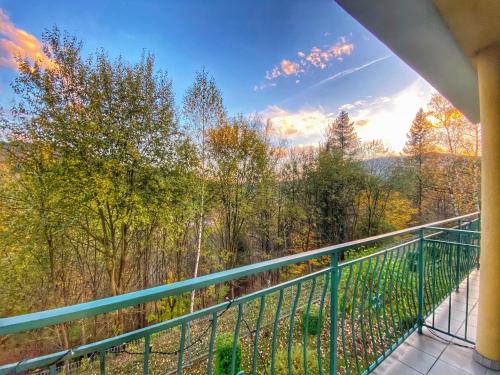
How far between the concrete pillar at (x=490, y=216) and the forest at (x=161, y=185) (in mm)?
5113

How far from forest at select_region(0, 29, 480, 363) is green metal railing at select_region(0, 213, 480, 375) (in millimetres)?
3851

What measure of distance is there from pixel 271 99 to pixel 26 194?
32.0 ft

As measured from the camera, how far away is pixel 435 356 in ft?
5.90

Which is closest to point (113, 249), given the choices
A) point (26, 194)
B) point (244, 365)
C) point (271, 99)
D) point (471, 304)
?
point (26, 194)

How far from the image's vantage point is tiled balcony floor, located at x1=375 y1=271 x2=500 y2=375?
165cm

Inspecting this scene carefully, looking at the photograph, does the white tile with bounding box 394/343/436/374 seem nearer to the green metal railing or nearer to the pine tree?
the green metal railing

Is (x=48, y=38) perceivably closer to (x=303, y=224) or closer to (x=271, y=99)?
(x=271, y=99)

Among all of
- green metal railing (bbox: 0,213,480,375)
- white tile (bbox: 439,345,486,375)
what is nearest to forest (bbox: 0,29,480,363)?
green metal railing (bbox: 0,213,480,375)

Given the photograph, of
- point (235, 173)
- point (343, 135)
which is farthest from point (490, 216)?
point (343, 135)

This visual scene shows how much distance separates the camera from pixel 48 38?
4.89 metres

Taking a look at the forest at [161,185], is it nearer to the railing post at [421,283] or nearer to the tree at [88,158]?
the tree at [88,158]

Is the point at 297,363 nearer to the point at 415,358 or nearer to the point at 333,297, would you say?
the point at 415,358

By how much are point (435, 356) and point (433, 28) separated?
276cm

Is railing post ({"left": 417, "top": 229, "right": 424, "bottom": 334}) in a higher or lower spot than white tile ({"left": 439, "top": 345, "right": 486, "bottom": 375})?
higher
